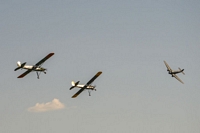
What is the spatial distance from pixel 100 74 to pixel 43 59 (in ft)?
63.1

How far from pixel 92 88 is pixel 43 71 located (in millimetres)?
17788

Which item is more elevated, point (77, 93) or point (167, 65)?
point (167, 65)

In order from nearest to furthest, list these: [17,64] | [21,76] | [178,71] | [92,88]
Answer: [17,64] < [21,76] < [92,88] < [178,71]

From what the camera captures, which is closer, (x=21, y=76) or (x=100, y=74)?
(x=21, y=76)

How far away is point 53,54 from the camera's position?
88.4 m

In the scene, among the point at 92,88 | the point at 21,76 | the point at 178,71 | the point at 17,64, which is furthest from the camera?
the point at 178,71

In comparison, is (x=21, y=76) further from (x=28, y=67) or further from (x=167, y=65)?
(x=167, y=65)

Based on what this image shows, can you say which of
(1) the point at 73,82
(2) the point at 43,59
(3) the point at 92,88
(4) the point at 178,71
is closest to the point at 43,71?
(2) the point at 43,59

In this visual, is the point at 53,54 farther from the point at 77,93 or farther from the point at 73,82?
the point at 77,93

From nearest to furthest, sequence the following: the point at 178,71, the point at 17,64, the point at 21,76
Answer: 1. the point at 17,64
2. the point at 21,76
3. the point at 178,71

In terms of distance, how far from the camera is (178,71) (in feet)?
419

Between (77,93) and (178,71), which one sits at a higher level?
(178,71)

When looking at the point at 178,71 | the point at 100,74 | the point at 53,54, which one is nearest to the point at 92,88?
the point at 100,74

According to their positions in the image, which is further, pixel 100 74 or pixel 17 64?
pixel 100 74
